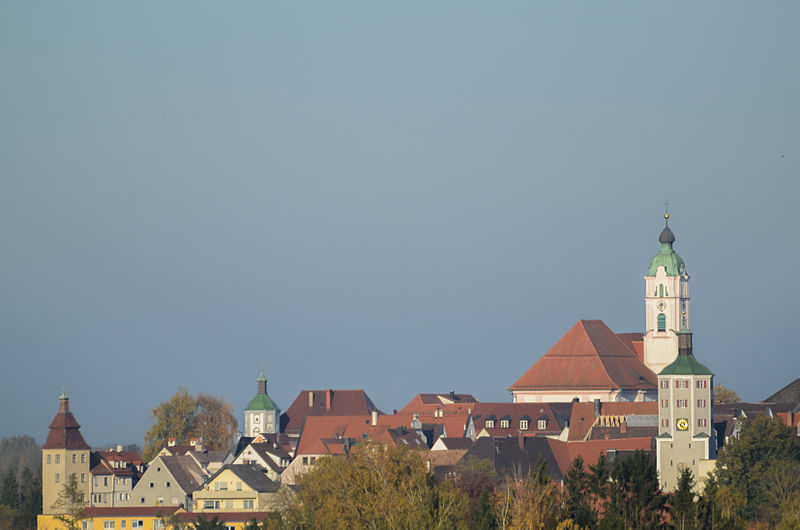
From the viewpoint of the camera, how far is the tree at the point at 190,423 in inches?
6191

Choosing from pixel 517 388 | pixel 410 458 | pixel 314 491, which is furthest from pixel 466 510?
pixel 517 388

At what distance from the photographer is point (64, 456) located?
129375 mm

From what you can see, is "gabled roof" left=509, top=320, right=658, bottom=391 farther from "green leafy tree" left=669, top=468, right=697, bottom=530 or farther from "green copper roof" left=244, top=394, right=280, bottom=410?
"green leafy tree" left=669, top=468, right=697, bottom=530

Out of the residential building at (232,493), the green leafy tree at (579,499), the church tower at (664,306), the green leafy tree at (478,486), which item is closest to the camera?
the green leafy tree at (478,486)

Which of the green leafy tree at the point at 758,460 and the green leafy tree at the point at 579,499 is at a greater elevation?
the green leafy tree at the point at 758,460

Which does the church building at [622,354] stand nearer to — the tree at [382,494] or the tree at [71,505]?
the tree at [71,505]

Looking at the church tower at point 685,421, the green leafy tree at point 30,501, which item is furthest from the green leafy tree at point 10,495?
the church tower at point 685,421

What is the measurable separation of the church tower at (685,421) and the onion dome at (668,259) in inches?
1953

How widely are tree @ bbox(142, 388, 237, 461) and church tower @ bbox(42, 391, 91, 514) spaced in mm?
21498

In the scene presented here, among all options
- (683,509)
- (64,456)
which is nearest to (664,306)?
(64,456)

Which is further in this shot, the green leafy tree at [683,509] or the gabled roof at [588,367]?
the gabled roof at [588,367]

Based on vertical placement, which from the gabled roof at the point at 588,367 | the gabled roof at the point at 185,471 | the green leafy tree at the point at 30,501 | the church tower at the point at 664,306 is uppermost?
the church tower at the point at 664,306

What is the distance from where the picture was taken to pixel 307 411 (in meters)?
176

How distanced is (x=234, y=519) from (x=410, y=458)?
38.7 m
